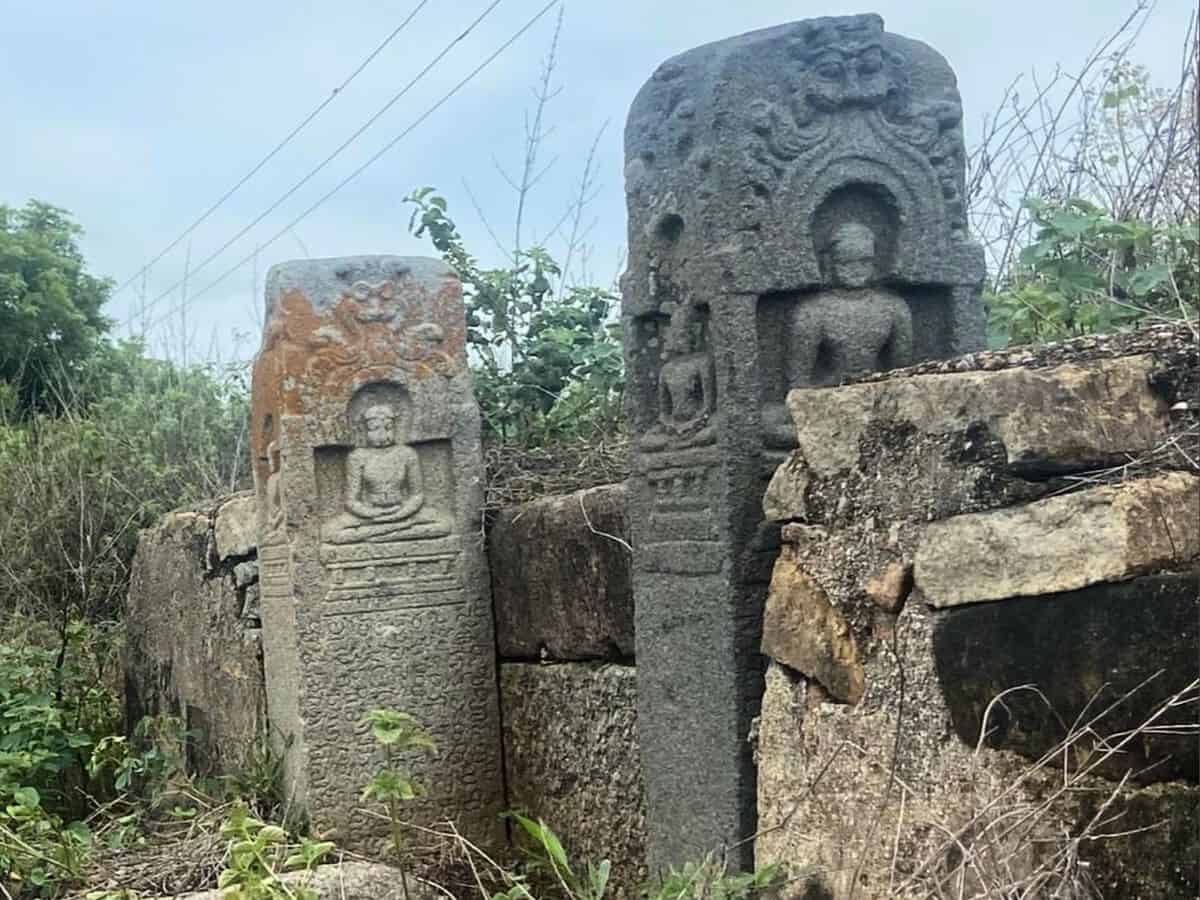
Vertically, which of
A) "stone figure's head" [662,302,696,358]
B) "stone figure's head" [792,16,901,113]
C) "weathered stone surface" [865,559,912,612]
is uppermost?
"stone figure's head" [792,16,901,113]

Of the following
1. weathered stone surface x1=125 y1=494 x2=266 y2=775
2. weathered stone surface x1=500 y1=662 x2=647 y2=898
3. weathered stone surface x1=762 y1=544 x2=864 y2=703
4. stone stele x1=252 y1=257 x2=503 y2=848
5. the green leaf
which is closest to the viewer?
weathered stone surface x1=762 y1=544 x2=864 y2=703

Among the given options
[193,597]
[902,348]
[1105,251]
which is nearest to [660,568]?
[902,348]

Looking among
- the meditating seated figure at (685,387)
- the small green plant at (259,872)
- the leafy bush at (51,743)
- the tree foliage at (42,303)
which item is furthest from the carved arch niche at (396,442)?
the tree foliage at (42,303)

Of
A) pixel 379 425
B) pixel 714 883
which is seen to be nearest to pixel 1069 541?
pixel 714 883

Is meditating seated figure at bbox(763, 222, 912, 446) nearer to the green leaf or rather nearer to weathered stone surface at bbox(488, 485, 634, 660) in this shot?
the green leaf

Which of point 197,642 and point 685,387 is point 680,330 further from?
point 197,642

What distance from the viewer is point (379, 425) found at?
5180mm

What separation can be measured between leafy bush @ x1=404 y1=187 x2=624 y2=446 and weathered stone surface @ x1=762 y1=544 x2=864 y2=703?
310cm

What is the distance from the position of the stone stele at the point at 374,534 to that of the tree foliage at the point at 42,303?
28.0 feet

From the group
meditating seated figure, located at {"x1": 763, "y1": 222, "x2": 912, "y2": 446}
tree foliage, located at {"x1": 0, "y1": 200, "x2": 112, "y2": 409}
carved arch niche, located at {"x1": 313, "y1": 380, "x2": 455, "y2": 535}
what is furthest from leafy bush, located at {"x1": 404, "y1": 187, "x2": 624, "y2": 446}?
tree foliage, located at {"x1": 0, "y1": 200, "x2": 112, "y2": 409}

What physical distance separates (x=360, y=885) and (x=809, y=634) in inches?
95.1

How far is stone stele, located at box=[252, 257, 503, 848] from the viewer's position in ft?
16.8

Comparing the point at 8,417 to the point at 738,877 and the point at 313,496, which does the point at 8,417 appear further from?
the point at 738,877

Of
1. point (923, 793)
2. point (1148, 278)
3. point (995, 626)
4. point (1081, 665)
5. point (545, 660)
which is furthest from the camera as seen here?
point (545, 660)
